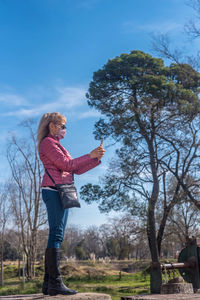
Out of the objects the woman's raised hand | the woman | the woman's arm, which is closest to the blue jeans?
the woman

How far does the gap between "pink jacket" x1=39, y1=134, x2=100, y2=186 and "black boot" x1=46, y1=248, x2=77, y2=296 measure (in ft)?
2.02

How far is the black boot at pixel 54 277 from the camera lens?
2.71 metres

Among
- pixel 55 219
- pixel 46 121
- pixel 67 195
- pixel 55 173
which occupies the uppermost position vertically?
pixel 46 121

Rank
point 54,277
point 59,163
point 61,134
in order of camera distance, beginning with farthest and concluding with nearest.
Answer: point 61,134, point 59,163, point 54,277

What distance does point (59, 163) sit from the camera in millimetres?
3002

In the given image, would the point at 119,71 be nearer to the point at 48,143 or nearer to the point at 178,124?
the point at 178,124

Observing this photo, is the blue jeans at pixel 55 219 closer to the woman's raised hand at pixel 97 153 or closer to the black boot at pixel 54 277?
the black boot at pixel 54 277

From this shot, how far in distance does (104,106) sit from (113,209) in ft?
17.0

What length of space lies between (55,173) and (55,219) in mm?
432

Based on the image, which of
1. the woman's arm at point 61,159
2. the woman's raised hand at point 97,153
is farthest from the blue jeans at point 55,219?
the woman's raised hand at point 97,153

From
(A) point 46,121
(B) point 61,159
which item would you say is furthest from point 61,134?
(B) point 61,159

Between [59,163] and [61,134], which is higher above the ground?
[61,134]

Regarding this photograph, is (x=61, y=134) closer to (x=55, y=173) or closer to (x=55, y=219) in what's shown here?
(x=55, y=173)

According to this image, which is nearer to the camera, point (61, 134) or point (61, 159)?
point (61, 159)
